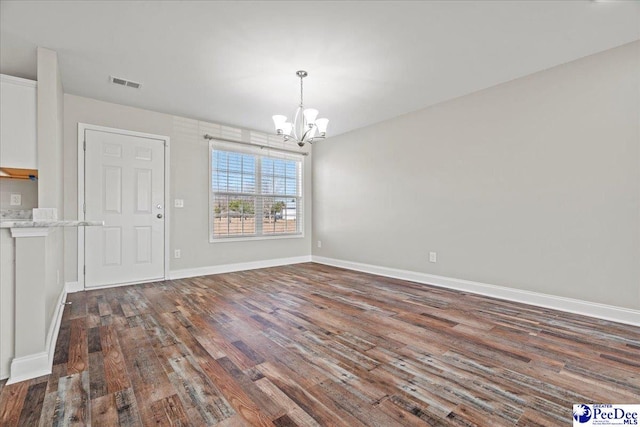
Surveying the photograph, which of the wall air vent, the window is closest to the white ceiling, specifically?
the wall air vent

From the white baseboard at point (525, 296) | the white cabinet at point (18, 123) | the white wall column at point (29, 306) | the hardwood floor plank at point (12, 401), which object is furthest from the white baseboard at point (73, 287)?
the white baseboard at point (525, 296)

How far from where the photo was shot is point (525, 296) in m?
3.23

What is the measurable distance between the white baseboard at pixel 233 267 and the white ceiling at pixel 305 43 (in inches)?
98.8

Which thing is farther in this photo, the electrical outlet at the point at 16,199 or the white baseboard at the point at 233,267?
the white baseboard at the point at 233,267

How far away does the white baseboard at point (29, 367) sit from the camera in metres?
1.73

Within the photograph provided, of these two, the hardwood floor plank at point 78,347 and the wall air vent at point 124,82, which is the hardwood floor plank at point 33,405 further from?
the wall air vent at point 124,82

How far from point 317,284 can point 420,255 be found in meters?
1.52

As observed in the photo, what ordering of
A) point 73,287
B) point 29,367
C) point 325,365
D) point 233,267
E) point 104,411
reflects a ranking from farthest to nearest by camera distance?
point 233,267
point 73,287
point 325,365
point 29,367
point 104,411

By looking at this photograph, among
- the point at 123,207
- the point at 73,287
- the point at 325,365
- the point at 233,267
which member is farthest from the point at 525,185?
the point at 73,287

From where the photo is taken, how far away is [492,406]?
1.49 meters

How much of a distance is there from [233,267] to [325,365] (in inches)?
136

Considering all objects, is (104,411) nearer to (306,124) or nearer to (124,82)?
(306,124)

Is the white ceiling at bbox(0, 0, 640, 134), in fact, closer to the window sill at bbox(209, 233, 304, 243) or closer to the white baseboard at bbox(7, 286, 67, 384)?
the window sill at bbox(209, 233, 304, 243)

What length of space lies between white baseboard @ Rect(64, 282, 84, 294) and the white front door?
2.8 inches
